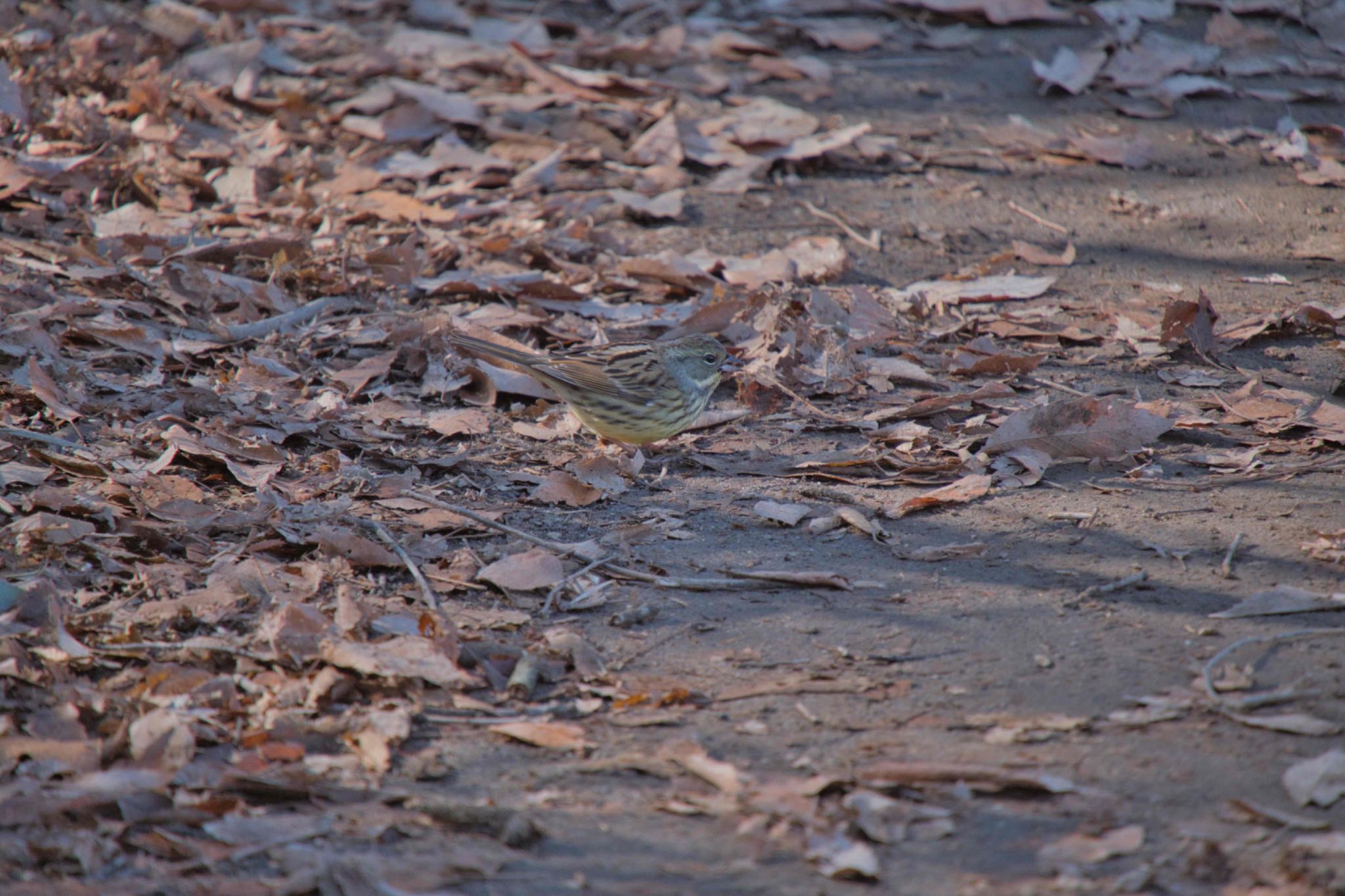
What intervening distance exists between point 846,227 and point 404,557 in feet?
15.6

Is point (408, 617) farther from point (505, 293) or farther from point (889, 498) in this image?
point (505, 293)

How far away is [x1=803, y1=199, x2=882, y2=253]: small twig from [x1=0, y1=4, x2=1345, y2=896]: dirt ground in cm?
84

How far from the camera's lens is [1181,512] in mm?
4848

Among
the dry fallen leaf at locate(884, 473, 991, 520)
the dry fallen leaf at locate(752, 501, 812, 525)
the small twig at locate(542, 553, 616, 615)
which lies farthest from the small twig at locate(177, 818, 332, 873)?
the dry fallen leaf at locate(884, 473, 991, 520)

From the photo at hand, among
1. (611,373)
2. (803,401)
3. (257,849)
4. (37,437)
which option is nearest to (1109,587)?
(803,401)

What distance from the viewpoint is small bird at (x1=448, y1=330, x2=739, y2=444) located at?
19.4 ft

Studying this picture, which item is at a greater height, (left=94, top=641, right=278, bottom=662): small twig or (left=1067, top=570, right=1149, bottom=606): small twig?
(left=1067, top=570, right=1149, bottom=606): small twig

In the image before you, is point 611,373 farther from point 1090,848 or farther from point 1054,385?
point 1090,848

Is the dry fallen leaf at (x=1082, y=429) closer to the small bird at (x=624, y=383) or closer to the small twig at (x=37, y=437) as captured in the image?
the small bird at (x=624, y=383)

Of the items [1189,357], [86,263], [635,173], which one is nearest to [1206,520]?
[1189,357]

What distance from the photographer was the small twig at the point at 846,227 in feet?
26.3

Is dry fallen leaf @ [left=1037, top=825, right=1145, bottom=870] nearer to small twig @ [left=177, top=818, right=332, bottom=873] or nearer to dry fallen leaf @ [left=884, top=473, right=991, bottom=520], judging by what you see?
small twig @ [left=177, top=818, right=332, bottom=873]

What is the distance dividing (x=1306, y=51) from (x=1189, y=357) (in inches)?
223

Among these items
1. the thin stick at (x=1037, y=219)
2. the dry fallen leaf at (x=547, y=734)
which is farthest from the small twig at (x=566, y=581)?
the thin stick at (x=1037, y=219)
